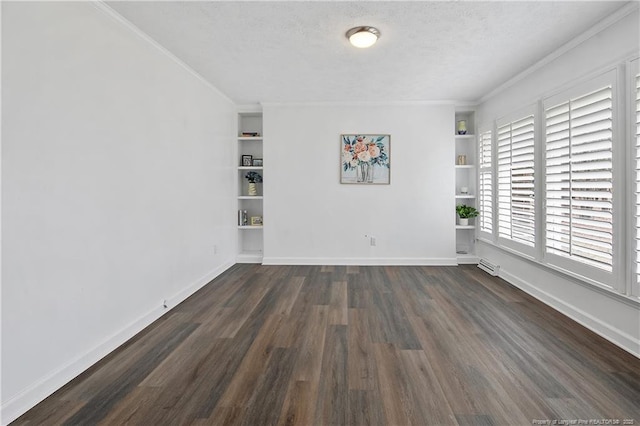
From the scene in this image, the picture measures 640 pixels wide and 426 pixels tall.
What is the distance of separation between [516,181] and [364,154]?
2.13m

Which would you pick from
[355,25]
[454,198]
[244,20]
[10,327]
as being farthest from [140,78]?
[454,198]

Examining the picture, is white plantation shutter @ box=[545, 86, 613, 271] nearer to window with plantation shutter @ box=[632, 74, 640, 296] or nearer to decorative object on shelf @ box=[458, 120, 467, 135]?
window with plantation shutter @ box=[632, 74, 640, 296]

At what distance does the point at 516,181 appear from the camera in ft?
12.2

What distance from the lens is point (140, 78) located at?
104 inches

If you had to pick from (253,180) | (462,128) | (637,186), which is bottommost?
(637,186)

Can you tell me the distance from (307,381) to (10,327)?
163cm

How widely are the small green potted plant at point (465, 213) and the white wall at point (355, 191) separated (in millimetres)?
182

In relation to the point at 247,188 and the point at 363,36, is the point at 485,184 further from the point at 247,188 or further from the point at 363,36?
the point at 247,188

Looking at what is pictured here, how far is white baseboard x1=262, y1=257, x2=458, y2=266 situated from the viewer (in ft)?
16.0

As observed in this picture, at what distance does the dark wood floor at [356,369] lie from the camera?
1.64 metres

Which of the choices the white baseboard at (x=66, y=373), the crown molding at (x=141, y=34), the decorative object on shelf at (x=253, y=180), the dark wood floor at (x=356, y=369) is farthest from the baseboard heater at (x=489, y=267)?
the crown molding at (x=141, y=34)

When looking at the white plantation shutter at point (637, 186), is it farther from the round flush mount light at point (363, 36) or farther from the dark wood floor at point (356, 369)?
the round flush mount light at point (363, 36)

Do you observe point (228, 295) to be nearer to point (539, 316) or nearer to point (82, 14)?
point (82, 14)

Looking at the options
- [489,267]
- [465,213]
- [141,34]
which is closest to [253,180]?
[141,34]
